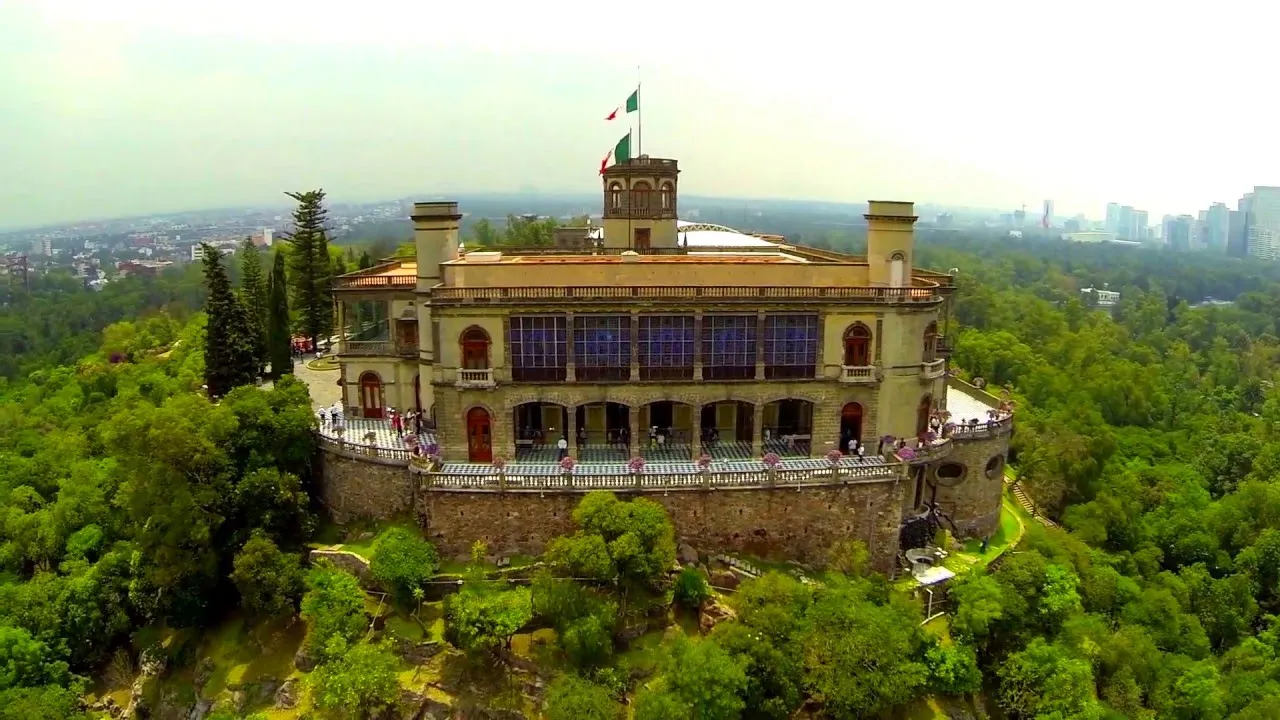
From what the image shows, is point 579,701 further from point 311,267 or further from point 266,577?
point 311,267

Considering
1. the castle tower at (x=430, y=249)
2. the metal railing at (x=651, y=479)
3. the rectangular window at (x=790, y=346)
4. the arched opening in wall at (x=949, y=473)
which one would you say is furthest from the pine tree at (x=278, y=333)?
the arched opening in wall at (x=949, y=473)

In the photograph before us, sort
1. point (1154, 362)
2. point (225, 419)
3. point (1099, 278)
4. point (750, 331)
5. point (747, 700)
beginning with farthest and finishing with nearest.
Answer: point (1099, 278) < point (1154, 362) < point (750, 331) < point (225, 419) < point (747, 700)

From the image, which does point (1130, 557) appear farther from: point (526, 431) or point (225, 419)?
point (225, 419)

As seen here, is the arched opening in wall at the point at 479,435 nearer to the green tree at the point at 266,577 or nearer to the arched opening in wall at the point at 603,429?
the arched opening in wall at the point at 603,429

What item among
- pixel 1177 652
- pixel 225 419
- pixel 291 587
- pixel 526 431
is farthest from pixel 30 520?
pixel 1177 652

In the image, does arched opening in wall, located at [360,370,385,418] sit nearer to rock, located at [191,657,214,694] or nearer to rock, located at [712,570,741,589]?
rock, located at [191,657,214,694]

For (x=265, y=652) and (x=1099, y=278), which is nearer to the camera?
(x=265, y=652)
